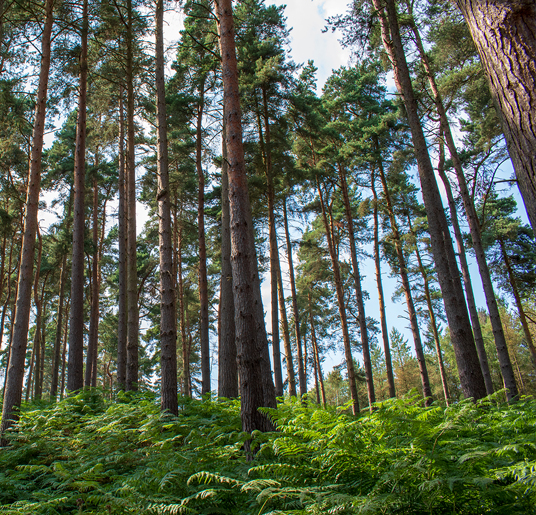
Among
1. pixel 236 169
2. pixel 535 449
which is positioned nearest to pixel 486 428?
pixel 535 449

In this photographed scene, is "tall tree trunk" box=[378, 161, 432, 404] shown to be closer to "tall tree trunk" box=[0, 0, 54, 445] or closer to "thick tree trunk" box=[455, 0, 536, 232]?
"tall tree trunk" box=[0, 0, 54, 445]

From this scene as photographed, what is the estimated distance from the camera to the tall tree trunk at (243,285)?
15.2ft

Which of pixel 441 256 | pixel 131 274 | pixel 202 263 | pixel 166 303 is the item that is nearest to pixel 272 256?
pixel 202 263

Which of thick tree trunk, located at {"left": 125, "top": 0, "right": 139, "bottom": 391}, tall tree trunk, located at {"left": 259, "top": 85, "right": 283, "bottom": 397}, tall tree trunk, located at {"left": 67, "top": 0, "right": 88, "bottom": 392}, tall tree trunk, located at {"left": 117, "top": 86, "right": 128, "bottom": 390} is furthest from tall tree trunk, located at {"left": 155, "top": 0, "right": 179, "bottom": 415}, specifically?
tall tree trunk, located at {"left": 259, "top": 85, "right": 283, "bottom": 397}

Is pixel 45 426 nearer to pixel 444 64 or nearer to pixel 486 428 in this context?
pixel 486 428

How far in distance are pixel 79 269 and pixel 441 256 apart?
868 cm

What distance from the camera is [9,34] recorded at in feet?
34.2

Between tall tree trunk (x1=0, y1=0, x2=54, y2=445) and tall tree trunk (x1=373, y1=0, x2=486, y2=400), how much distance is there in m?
8.21

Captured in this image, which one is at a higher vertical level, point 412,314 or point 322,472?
point 412,314

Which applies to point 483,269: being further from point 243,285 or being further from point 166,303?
point 166,303

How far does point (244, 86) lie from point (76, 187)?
6509mm

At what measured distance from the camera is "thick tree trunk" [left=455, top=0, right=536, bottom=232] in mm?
2453

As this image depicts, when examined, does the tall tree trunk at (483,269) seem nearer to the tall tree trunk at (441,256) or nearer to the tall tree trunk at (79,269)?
the tall tree trunk at (441,256)

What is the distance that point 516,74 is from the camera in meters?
2.56
